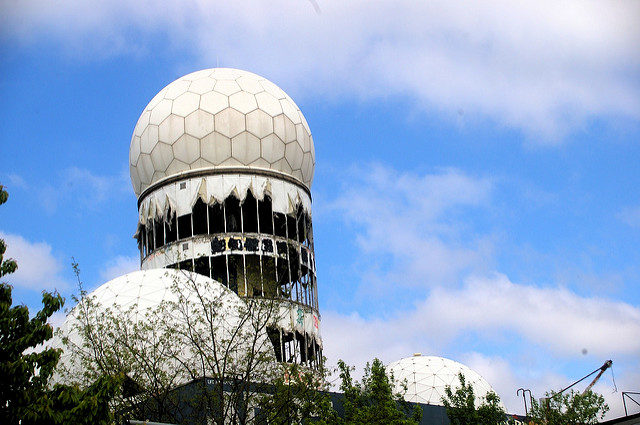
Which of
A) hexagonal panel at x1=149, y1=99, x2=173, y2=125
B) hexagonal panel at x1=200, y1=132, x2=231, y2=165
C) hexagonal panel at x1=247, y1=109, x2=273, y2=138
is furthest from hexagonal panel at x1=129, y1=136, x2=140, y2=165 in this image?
hexagonal panel at x1=247, y1=109, x2=273, y2=138

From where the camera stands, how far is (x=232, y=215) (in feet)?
140

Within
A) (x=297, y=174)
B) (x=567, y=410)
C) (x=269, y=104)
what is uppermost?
(x=269, y=104)

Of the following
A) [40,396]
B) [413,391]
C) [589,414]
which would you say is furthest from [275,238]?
[40,396]

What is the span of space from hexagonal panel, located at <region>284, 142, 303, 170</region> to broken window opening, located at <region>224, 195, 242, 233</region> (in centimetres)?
376

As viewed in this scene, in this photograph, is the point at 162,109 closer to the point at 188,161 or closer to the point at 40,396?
the point at 188,161

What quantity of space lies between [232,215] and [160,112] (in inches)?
262

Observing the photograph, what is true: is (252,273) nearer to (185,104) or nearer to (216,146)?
(216,146)

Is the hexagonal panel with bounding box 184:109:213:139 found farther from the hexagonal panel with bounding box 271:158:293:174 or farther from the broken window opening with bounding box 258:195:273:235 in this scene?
the broken window opening with bounding box 258:195:273:235

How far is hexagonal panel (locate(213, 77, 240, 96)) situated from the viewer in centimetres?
4369

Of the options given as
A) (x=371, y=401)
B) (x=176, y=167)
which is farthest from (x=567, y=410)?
(x=176, y=167)

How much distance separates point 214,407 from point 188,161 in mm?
18990

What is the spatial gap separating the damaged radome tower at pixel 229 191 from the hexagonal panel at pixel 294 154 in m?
0.05

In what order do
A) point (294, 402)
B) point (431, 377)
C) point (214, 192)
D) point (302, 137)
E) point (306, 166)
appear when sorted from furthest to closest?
point (431, 377) → point (306, 166) → point (302, 137) → point (214, 192) → point (294, 402)

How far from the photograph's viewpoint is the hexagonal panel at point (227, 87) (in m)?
43.7
